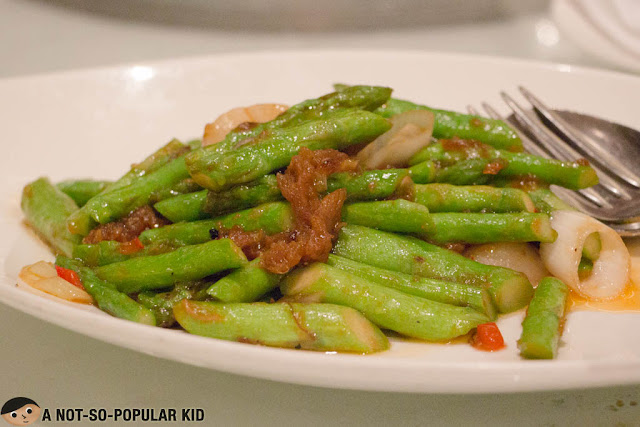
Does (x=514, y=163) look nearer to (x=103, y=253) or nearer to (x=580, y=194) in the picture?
(x=580, y=194)

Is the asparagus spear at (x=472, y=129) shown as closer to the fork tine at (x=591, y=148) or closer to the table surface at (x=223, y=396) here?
the fork tine at (x=591, y=148)

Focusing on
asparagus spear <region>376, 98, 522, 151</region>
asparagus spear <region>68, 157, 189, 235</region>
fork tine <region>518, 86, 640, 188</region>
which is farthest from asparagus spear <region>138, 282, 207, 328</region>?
fork tine <region>518, 86, 640, 188</region>

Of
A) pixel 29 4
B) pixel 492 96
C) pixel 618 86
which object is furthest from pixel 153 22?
pixel 618 86

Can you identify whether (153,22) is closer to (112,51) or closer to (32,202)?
(112,51)

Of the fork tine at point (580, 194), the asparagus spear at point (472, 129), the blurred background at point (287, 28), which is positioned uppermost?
the blurred background at point (287, 28)

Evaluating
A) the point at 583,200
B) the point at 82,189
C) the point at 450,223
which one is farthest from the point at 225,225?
the point at 583,200

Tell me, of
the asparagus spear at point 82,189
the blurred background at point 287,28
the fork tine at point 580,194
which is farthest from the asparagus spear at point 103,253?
the blurred background at point 287,28
